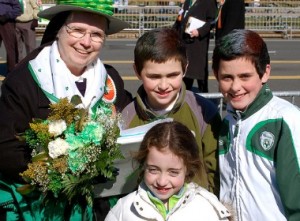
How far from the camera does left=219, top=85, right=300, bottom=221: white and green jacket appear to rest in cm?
293

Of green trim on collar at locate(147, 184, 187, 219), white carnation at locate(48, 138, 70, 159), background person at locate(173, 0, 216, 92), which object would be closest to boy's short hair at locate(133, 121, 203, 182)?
green trim on collar at locate(147, 184, 187, 219)

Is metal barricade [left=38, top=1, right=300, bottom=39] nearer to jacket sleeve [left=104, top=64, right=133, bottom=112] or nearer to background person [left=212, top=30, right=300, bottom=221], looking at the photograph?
jacket sleeve [left=104, top=64, right=133, bottom=112]

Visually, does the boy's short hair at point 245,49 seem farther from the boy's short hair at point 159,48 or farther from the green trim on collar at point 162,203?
the green trim on collar at point 162,203

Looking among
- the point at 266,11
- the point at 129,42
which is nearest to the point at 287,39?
the point at 266,11

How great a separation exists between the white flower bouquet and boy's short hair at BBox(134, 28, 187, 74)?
0.40m

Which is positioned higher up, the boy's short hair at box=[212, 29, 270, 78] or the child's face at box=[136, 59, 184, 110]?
the boy's short hair at box=[212, 29, 270, 78]

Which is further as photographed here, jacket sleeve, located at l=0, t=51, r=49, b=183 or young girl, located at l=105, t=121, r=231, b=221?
jacket sleeve, located at l=0, t=51, r=49, b=183

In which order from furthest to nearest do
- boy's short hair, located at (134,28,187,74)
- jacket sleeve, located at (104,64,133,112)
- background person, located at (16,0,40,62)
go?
background person, located at (16,0,40,62) → jacket sleeve, located at (104,64,133,112) → boy's short hair, located at (134,28,187,74)

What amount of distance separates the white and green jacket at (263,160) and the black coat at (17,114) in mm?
955

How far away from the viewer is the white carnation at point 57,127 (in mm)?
2947

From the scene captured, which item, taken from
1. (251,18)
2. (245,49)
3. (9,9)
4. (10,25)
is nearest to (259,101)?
(245,49)

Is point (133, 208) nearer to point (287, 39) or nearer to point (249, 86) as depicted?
point (249, 86)

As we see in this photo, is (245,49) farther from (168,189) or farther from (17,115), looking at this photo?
(17,115)

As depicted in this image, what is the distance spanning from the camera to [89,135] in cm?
295
